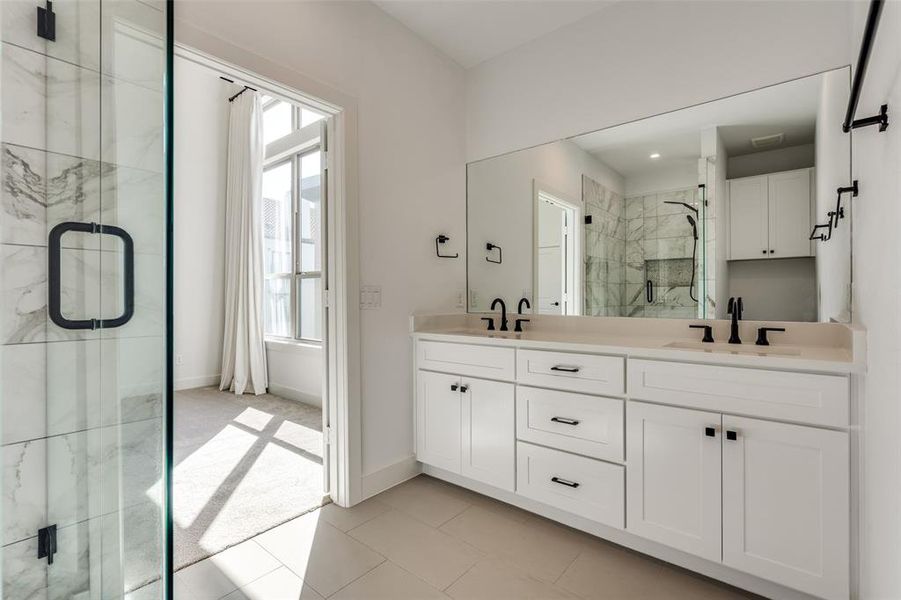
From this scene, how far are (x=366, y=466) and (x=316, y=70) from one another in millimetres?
2105

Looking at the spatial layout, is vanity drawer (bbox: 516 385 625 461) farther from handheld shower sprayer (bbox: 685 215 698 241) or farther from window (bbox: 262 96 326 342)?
window (bbox: 262 96 326 342)

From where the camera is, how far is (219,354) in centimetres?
510

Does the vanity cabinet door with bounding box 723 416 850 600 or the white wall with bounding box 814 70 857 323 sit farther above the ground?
the white wall with bounding box 814 70 857 323

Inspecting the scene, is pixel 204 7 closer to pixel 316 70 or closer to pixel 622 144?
pixel 316 70

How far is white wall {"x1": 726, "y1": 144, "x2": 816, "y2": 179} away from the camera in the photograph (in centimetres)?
184

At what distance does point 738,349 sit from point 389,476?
1.90 metres

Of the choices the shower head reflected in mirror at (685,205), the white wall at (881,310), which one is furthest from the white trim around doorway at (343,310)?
the white wall at (881,310)

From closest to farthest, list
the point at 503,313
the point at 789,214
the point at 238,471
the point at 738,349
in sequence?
the point at 738,349 < the point at 789,214 < the point at 238,471 < the point at 503,313

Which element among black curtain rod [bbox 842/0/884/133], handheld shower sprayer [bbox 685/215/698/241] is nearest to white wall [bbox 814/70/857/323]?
handheld shower sprayer [bbox 685/215/698/241]

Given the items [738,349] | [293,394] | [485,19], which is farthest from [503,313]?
[293,394]

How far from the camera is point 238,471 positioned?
2643mm

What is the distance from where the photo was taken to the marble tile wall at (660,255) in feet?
7.13

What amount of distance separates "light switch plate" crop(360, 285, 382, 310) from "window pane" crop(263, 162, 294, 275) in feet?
8.89

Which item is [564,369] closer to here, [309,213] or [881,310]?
[881,310]
